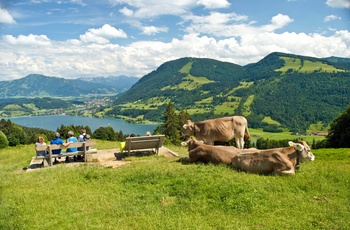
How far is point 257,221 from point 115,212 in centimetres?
366

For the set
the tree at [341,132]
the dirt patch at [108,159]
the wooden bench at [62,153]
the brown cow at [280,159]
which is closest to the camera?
the brown cow at [280,159]

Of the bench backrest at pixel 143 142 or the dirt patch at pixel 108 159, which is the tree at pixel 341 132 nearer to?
the dirt patch at pixel 108 159

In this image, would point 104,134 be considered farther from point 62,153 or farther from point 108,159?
point 62,153

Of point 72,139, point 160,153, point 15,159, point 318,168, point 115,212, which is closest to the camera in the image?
point 115,212

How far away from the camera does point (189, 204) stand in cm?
798

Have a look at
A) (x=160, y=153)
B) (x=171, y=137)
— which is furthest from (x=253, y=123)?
(x=160, y=153)

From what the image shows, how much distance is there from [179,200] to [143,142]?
7.06 meters

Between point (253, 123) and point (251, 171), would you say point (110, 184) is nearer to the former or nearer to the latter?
point (251, 171)

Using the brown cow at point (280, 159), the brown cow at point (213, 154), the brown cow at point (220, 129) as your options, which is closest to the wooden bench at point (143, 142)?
the brown cow at point (220, 129)

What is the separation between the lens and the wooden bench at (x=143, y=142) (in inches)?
582

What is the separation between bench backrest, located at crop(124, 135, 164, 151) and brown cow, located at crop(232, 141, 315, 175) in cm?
575

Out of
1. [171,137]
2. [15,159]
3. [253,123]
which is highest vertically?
[15,159]

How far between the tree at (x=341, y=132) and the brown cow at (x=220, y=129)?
25.0m

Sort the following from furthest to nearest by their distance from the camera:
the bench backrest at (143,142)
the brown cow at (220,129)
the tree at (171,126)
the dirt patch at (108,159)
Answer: the tree at (171,126) < the brown cow at (220,129) < the bench backrest at (143,142) < the dirt patch at (108,159)
